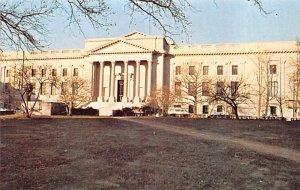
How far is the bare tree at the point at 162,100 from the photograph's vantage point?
5665cm

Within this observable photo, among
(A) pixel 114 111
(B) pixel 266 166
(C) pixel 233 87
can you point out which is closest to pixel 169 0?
(B) pixel 266 166

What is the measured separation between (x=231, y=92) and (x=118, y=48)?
26.4 m

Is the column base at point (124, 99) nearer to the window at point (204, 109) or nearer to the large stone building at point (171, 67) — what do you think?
the large stone building at point (171, 67)

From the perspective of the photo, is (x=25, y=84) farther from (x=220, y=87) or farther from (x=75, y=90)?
(x=220, y=87)

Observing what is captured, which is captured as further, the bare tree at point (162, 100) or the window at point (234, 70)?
the window at point (234, 70)

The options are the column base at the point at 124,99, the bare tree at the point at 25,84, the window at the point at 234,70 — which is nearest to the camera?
the bare tree at the point at 25,84

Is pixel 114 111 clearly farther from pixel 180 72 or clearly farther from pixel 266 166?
pixel 266 166

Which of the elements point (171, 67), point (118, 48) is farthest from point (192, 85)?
point (118, 48)

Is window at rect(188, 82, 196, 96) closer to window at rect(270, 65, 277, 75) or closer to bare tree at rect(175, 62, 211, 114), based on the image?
bare tree at rect(175, 62, 211, 114)

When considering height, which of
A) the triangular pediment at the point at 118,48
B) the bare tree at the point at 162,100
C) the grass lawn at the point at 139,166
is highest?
the triangular pediment at the point at 118,48

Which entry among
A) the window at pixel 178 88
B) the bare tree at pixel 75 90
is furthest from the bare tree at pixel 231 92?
the bare tree at pixel 75 90

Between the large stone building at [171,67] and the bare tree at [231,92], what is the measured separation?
89.6 inches

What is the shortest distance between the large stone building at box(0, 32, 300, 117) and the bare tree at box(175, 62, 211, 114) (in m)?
0.52

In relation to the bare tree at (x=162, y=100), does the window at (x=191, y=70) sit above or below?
above
